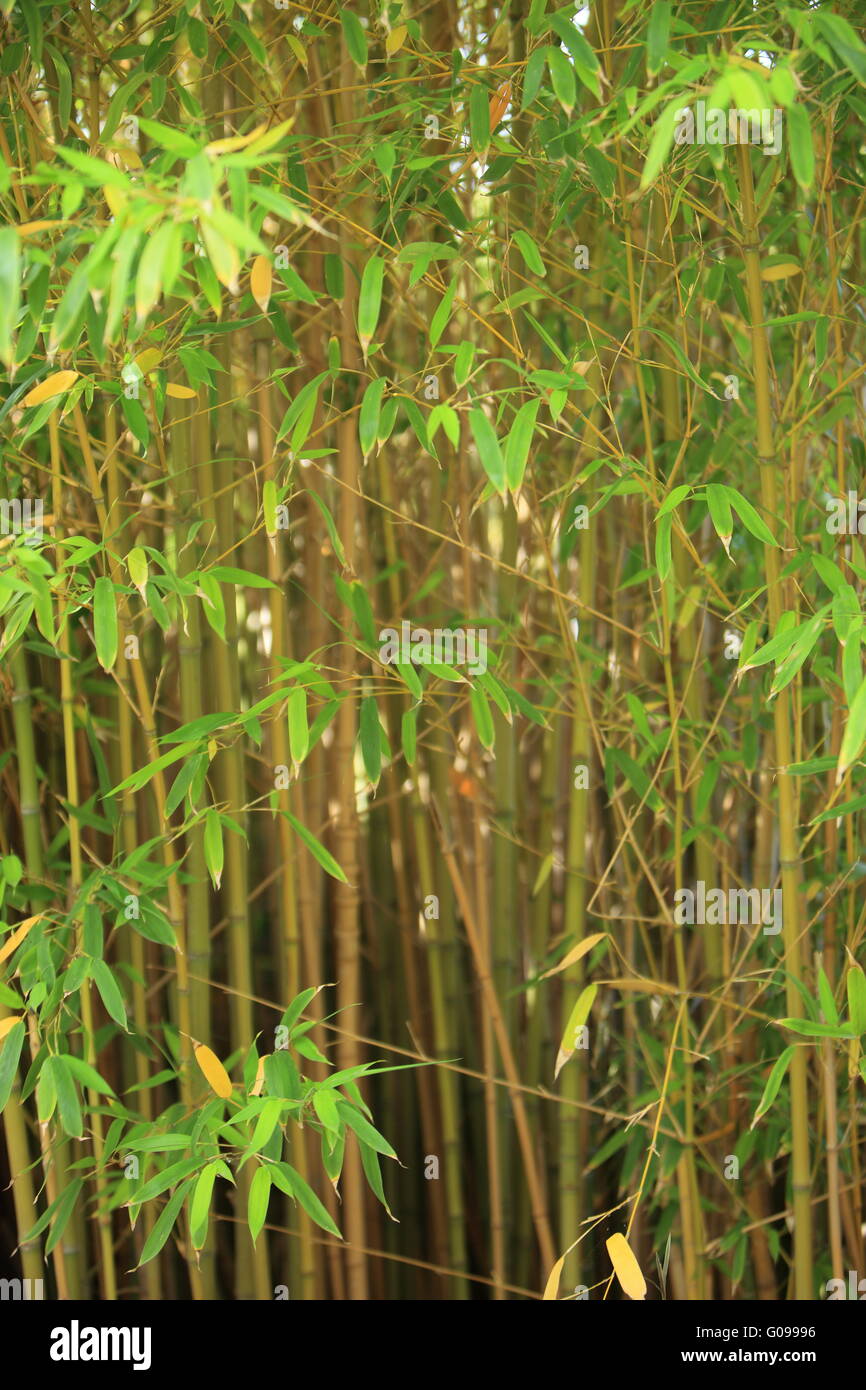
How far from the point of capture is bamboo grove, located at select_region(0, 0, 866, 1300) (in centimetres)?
115

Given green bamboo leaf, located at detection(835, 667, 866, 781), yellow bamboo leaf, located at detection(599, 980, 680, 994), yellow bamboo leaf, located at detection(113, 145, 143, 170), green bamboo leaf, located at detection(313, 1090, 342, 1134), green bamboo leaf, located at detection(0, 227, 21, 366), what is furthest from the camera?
yellow bamboo leaf, located at detection(599, 980, 680, 994)

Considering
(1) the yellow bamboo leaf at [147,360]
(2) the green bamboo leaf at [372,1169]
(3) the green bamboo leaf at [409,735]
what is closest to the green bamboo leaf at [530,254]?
(1) the yellow bamboo leaf at [147,360]

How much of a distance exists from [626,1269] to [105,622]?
2.66 ft

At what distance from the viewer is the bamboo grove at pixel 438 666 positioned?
Answer: 1.15m

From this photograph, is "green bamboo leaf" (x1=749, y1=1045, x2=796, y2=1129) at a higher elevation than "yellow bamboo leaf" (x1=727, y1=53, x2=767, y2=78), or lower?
lower

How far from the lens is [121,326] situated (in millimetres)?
1176

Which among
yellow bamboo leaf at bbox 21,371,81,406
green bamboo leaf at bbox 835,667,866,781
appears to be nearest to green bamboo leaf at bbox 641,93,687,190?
green bamboo leaf at bbox 835,667,866,781

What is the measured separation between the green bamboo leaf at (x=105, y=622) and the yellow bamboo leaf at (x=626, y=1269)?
76 centimetres

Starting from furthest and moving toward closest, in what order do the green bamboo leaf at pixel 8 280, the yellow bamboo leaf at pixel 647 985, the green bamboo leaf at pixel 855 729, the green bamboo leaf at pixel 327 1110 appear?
the yellow bamboo leaf at pixel 647 985
the green bamboo leaf at pixel 327 1110
the green bamboo leaf at pixel 855 729
the green bamboo leaf at pixel 8 280

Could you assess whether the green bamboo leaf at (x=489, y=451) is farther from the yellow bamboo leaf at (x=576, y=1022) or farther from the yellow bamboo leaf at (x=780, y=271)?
the yellow bamboo leaf at (x=576, y=1022)

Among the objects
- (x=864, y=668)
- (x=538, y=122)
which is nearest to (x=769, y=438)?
(x=864, y=668)

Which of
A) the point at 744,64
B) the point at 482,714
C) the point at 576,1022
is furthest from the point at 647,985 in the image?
the point at 744,64

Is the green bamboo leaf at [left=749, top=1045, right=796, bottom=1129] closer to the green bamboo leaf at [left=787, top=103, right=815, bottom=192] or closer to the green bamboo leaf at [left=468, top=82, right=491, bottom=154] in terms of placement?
the green bamboo leaf at [left=787, top=103, right=815, bottom=192]
